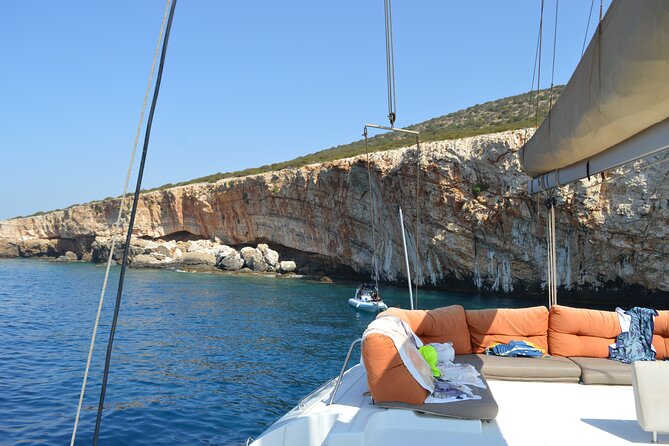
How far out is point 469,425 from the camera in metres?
3.87

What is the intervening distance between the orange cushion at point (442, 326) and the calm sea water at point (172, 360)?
352 cm

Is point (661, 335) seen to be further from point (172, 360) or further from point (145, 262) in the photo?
point (145, 262)

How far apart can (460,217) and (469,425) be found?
2807 cm

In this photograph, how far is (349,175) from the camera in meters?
37.2

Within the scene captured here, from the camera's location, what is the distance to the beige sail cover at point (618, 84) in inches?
104

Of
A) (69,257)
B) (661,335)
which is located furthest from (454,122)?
(661,335)

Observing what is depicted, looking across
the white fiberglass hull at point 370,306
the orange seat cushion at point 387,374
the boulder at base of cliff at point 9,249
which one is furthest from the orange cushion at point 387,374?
the boulder at base of cliff at point 9,249

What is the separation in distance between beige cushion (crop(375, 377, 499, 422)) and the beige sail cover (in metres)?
2.29

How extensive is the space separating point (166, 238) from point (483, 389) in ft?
177

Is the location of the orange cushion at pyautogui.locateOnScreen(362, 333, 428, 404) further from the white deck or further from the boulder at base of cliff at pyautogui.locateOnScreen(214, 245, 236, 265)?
the boulder at base of cliff at pyautogui.locateOnScreen(214, 245, 236, 265)

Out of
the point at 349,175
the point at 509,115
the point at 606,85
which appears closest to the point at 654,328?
the point at 606,85

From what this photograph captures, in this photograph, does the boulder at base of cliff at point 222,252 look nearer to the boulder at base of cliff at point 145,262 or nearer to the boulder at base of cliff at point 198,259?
the boulder at base of cliff at point 198,259

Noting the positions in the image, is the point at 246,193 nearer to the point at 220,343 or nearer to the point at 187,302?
the point at 187,302

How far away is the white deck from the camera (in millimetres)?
3682
